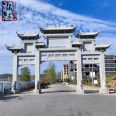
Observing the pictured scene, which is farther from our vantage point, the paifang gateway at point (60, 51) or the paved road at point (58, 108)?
the paifang gateway at point (60, 51)

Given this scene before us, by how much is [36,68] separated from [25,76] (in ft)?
146

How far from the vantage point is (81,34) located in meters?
39.3

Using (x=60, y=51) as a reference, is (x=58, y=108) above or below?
below

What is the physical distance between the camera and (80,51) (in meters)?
38.2

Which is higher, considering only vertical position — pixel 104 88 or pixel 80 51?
pixel 80 51

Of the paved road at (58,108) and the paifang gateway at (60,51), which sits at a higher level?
the paifang gateway at (60,51)

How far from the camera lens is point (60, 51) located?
1517 inches

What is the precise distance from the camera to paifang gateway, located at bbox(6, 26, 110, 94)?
3822 centimetres

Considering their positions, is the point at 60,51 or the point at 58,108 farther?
the point at 60,51

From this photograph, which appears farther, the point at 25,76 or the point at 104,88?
the point at 25,76

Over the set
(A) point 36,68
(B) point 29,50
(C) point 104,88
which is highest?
(B) point 29,50

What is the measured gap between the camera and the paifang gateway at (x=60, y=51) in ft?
125

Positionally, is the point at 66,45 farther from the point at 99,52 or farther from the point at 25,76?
the point at 25,76

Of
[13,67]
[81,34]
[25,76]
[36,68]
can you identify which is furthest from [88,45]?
[25,76]
